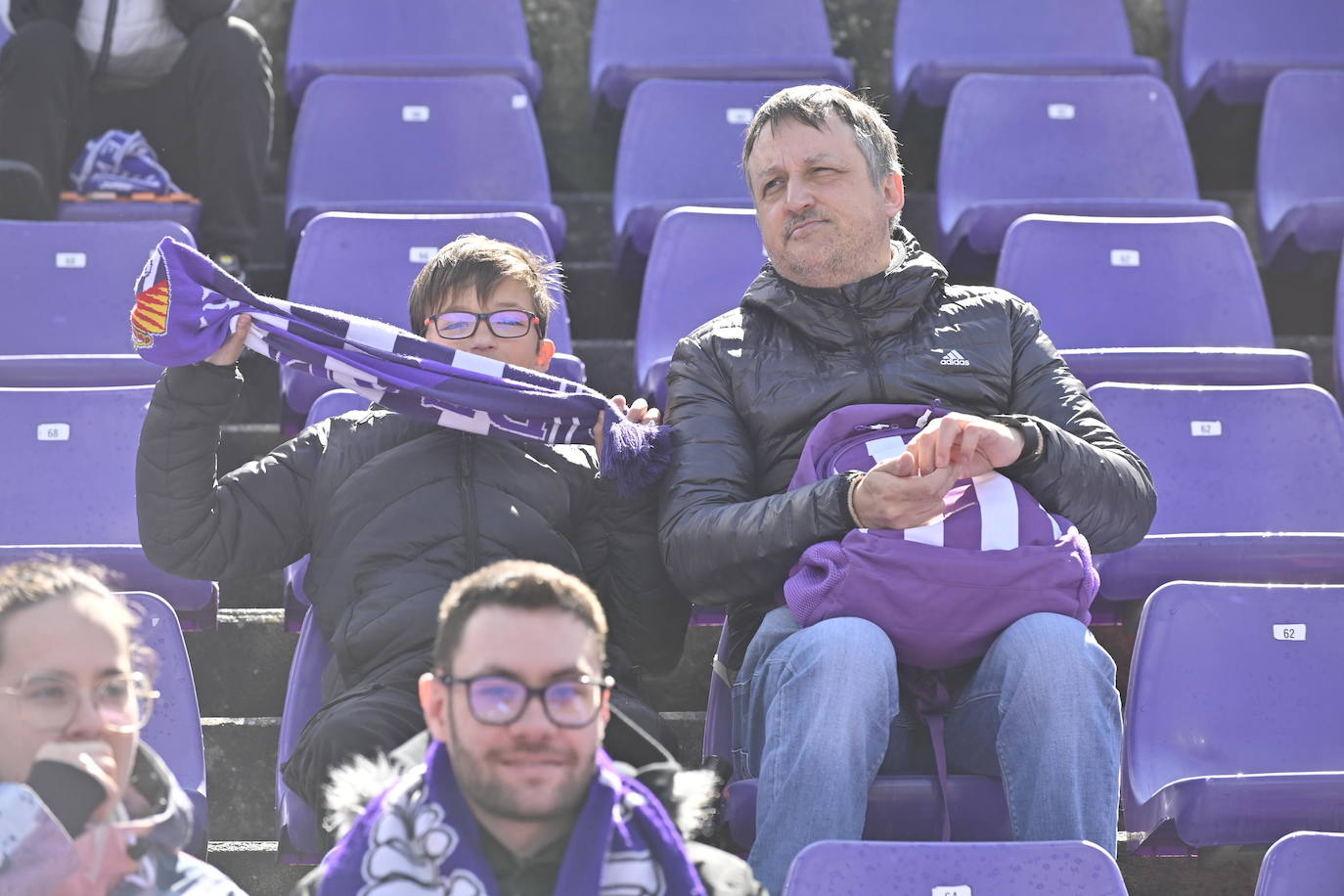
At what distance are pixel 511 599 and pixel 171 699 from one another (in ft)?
3.56

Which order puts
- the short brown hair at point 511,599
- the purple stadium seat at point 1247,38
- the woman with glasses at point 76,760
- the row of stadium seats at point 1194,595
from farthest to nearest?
1. the purple stadium seat at point 1247,38
2. the row of stadium seats at point 1194,595
3. the short brown hair at point 511,599
4. the woman with glasses at point 76,760

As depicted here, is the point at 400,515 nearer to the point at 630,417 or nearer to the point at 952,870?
the point at 630,417

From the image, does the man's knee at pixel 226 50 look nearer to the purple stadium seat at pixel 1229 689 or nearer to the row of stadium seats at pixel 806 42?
the row of stadium seats at pixel 806 42

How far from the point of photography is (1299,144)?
4.36 meters

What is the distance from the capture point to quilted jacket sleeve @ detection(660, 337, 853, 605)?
8.10ft

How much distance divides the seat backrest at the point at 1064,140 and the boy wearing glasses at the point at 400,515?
1.79 m

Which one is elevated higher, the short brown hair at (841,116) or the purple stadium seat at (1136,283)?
the short brown hair at (841,116)

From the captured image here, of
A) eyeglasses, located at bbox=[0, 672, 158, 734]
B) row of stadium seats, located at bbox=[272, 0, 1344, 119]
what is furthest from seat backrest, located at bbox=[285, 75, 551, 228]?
eyeglasses, located at bbox=[0, 672, 158, 734]

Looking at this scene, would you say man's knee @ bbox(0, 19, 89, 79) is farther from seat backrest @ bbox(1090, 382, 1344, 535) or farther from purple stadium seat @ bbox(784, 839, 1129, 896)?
purple stadium seat @ bbox(784, 839, 1129, 896)

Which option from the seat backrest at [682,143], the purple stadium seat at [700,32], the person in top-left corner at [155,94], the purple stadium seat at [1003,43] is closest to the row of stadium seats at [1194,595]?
the person in top-left corner at [155,94]

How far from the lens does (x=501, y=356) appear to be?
2.70 m

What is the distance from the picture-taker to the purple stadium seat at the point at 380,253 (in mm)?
3562

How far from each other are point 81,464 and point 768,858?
1469 millimetres

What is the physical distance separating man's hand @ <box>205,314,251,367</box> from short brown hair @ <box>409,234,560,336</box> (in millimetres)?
285
